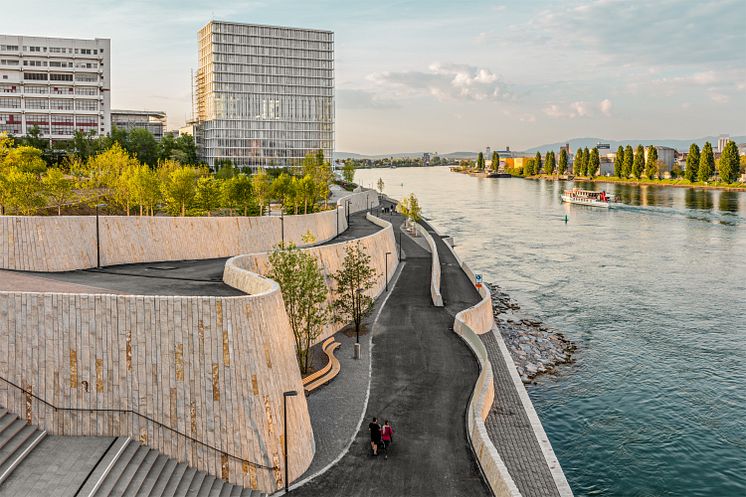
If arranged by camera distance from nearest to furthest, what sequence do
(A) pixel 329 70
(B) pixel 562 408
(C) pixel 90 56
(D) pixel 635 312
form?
(B) pixel 562 408, (D) pixel 635 312, (C) pixel 90 56, (A) pixel 329 70

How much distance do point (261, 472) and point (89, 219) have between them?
21.7 meters

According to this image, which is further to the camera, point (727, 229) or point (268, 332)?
point (727, 229)

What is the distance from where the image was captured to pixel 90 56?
12338cm

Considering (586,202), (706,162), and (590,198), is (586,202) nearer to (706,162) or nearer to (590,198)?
(590,198)

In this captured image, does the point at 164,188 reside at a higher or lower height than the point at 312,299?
higher

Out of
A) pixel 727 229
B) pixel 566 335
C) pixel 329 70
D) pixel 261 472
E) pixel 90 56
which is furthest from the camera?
pixel 329 70

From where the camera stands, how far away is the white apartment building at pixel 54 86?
4663 inches

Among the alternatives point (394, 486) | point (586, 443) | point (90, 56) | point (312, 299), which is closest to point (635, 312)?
point (586, 443)

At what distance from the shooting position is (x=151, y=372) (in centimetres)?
2102

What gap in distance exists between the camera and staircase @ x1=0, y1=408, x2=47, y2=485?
18081 mm

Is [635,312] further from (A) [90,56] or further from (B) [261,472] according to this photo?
(A) [90,56]

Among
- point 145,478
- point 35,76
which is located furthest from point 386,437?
point 35,76

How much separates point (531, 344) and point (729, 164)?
150966 millimetres

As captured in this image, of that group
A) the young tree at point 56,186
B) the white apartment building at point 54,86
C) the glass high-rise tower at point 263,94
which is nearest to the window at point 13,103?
the white apartment building at point 54,86
